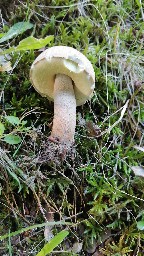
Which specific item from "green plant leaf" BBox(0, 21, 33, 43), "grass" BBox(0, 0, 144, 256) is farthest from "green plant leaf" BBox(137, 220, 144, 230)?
"green plant leaf" BBox(0, 21, 33, 43)

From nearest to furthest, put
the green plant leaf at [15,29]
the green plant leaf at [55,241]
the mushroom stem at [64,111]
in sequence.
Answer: the green plant leaf at [55,241] → the green plant leaf at [15,29] → the mushroom stem at [64,111]

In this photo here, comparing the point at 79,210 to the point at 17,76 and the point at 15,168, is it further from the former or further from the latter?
the point at 17,76

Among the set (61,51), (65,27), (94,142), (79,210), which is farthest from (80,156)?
(65,27)

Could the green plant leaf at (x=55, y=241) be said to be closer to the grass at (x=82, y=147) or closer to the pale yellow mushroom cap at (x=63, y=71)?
the grass at (x=82, y=147)

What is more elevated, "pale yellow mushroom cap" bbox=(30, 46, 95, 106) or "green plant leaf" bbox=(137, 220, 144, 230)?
"pale yellow mushroom cap" bbox=(30, 46, 95, 106)

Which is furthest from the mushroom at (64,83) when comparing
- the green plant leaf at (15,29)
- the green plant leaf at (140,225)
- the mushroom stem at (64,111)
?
the green plant leaf at (140,225)

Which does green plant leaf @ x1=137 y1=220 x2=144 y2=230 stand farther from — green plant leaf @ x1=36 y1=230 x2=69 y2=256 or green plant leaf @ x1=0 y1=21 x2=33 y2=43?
green plant leaf @ x1=0 y1=21 x2=33 y2=43

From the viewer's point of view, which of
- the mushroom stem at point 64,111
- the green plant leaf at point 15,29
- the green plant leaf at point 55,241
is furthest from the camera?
the mushroom stem at point 64,111
